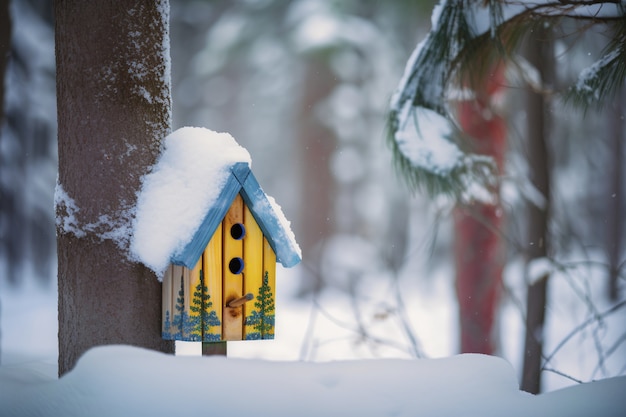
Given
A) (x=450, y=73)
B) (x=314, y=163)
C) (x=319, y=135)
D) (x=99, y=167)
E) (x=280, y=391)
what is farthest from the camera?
(x=314, y=163)

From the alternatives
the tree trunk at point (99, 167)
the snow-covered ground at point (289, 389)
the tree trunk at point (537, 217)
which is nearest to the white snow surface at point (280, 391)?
the snow-covered ground at point (289, 389)

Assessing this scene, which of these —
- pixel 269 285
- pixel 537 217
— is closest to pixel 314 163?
pixel 537 217

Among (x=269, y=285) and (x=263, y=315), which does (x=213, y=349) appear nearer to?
(x=263, y=315)

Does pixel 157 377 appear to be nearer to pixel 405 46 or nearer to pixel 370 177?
pixel 405 46

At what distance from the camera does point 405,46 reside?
397 inches

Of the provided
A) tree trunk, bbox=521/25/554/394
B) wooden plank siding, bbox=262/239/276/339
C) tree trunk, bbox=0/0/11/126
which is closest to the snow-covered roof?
wooden plank siding, bbox=262/239/276/339

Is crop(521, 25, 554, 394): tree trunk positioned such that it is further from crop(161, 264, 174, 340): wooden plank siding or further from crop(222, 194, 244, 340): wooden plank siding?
crop(161, 264, 174, 340): wooden plank siding

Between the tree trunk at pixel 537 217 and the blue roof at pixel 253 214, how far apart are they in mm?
2275

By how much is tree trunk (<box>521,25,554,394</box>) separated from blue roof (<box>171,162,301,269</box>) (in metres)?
2.28

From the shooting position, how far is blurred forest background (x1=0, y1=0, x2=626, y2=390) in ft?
29.2

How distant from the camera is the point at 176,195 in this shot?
2.40 metres

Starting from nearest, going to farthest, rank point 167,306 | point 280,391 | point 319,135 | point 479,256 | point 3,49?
1. point 280,391
2. point 167,306
3. point 3,49
4. point 479,256
5. point 319,135

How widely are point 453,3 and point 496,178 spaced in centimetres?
136

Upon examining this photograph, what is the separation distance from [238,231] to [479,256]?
385 centimetres
